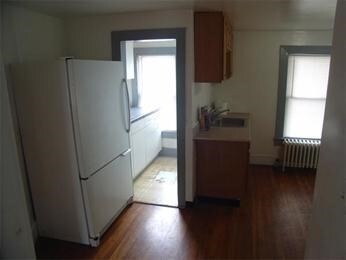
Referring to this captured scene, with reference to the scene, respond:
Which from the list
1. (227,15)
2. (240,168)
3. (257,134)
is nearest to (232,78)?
(257,134)

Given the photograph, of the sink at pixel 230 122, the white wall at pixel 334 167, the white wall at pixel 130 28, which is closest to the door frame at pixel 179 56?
the white wall at pixel 130 28

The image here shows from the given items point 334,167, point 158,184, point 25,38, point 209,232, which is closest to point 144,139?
point 158,184

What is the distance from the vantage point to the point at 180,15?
8.53 feet

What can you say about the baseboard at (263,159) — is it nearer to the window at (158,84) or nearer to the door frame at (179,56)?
the window at (158,84)

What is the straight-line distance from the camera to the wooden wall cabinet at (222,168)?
292 cm

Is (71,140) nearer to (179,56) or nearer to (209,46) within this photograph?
(179,56)

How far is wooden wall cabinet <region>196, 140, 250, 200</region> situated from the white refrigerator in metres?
0.99

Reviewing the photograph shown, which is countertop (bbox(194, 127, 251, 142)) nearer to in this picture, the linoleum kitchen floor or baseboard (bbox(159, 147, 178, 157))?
the linoleum kitchen floor

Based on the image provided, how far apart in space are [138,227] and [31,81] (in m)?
1.71

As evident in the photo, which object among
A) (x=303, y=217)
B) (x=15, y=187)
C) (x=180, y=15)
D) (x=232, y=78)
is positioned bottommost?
(x=303, y=217)

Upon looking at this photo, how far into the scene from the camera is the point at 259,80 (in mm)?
4172

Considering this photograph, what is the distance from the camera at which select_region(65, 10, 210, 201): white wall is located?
263cm

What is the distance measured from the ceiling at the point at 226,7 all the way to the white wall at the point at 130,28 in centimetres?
12

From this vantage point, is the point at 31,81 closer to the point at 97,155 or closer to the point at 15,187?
the point at 97,155
